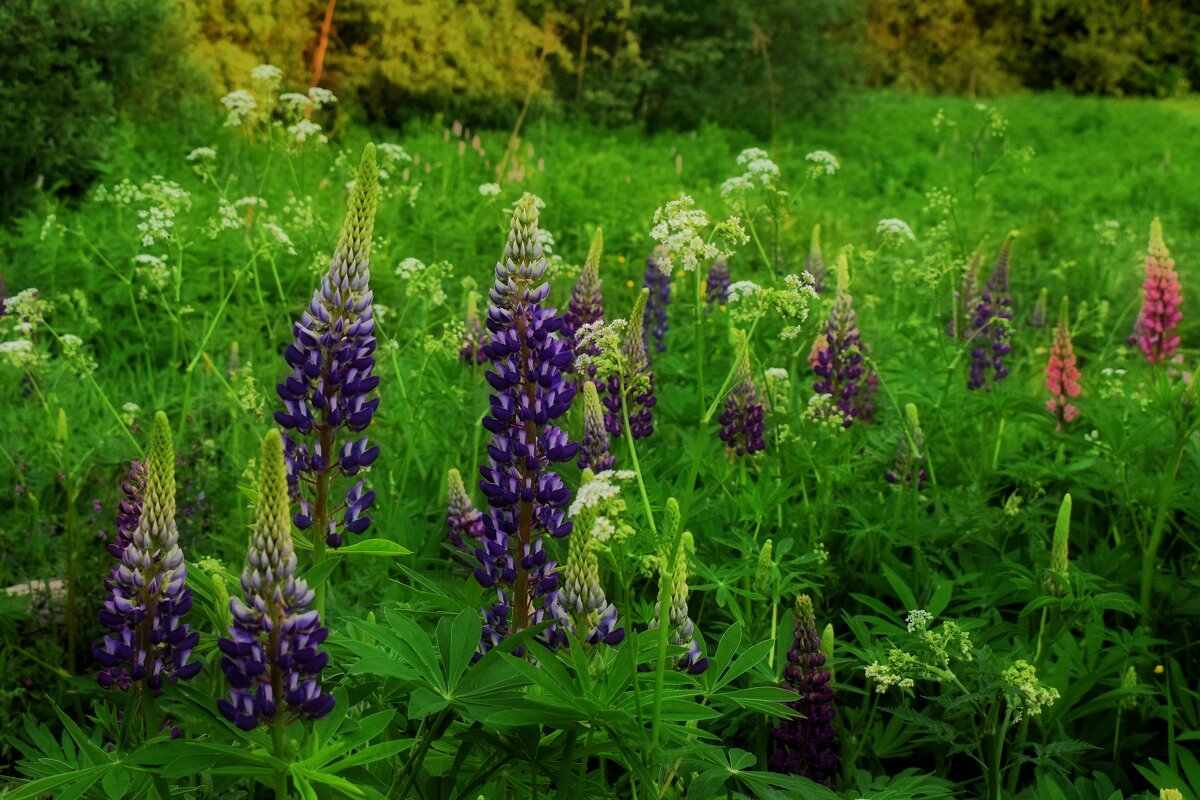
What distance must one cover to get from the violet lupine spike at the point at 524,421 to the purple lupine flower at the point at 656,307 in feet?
8.10

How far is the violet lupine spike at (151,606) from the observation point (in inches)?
75.7

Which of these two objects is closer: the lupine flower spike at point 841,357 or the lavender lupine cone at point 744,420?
the lavender lupine cone at point 744,420

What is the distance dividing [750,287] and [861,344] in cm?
125

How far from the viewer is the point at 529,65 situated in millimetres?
14719

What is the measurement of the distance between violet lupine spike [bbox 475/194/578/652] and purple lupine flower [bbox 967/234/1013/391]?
2.72 m

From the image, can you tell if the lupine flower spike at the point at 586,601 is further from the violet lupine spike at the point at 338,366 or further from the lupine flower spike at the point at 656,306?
the lupine flower spike at the point at 656,306

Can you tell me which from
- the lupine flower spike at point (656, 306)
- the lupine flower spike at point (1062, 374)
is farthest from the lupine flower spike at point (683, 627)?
the lupine flower spike at point (656, 306)

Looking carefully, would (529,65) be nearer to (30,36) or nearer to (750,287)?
(30,36)

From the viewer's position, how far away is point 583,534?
1.93 m

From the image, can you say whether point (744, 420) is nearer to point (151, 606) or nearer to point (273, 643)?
point (151, 606)

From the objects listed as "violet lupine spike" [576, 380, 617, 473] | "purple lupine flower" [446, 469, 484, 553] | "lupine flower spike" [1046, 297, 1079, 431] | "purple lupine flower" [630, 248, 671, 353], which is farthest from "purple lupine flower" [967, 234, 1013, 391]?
"purple lupine flower" [446, 469, 484, 553]

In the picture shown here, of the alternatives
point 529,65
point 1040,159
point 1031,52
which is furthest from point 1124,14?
point 529,65

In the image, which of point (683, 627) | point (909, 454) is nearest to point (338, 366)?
point (683, 627)

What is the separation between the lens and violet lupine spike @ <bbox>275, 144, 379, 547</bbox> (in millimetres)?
1994
